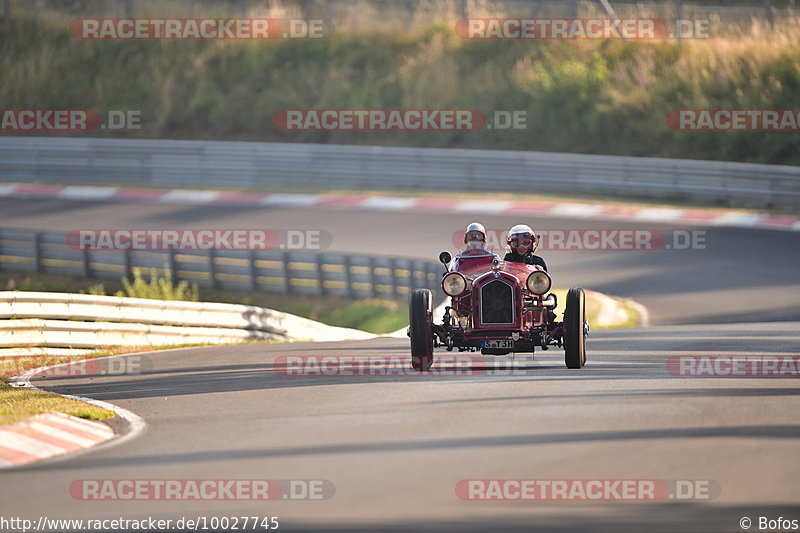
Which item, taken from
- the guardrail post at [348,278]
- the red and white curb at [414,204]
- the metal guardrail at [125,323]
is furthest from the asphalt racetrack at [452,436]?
the red and white curb at [414,204]

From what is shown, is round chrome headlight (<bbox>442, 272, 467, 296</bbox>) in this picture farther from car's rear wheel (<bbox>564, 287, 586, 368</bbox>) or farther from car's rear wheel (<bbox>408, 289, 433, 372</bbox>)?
car's rear wheel (<bbox>564, 287, 586, 368</bbox>)

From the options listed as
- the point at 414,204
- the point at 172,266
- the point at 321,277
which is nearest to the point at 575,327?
the point at 321,277

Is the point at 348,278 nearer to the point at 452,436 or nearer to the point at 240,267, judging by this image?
the point at 240,267

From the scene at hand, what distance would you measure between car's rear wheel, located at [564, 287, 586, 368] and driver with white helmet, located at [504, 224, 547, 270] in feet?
3.12

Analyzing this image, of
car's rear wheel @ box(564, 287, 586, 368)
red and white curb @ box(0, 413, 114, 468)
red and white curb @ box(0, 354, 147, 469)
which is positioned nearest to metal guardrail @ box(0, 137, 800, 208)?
car's rear wheel @ box(564, 287, 586, 368)

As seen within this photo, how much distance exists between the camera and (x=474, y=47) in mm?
39656

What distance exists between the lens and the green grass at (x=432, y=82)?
34.2m

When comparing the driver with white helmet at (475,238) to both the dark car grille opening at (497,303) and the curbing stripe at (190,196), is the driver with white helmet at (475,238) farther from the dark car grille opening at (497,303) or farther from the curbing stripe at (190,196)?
the curbing stripe at (190,196)

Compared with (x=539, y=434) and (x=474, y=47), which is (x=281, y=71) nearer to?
(x=474, y=47)

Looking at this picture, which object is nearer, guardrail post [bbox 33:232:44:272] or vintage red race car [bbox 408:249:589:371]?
vintage red race car [bbox 408:249:589:371]

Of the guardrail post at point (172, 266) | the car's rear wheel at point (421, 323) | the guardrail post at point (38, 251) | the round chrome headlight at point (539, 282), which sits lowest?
the car's rear wheel at point (421, 323)

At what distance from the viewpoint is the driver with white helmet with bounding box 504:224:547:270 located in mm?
13289

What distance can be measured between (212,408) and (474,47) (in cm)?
2954

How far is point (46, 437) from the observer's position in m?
10.1
